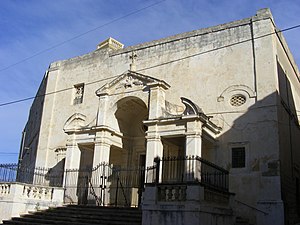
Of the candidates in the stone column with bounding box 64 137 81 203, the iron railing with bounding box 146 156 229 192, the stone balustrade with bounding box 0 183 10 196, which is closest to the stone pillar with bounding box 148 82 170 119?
the iron railing with bounding box 146 156 229 192

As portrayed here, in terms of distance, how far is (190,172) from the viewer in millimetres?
13617

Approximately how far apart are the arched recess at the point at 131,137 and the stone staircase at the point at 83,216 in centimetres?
485

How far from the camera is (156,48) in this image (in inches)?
813

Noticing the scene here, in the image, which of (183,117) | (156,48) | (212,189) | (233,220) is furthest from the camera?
(156,48)

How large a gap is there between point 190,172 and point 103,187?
520 cm

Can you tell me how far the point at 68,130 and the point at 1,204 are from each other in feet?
16.0

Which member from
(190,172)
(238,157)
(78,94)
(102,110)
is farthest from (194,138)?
(78,94)

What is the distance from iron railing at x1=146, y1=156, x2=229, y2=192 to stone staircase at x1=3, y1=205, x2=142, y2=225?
1.45 meters

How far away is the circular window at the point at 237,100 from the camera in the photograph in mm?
17064

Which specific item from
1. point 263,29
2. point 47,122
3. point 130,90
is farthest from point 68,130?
point 263,29

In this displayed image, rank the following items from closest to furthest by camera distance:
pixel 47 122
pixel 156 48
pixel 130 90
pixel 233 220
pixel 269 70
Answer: pixel 233 220 < pixel 269 70 < pixel 130 90 < pixel 156 48 < pixel 47 122

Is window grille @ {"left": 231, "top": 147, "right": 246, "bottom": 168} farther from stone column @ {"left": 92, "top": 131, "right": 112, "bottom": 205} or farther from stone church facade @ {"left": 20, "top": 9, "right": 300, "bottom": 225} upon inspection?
stone column @ {"left": 92, "top": 131, "right": 112, "bottom": 205}

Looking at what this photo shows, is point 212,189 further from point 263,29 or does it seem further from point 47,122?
point 47,122

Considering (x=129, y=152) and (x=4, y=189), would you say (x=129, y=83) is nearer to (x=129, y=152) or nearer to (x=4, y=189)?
(x=129, y=152)
